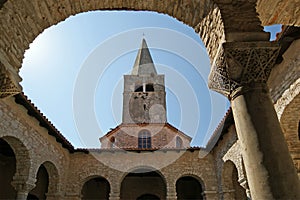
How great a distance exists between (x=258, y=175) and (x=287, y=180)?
28 centimetres

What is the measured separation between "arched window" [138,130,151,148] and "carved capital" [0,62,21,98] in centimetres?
1750

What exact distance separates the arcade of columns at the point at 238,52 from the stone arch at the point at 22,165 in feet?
19.1

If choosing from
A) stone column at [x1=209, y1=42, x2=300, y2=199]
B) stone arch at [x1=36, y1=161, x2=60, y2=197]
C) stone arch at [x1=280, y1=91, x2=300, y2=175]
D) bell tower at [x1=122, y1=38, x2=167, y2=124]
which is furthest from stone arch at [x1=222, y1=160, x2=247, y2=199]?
bell tower at [x1=122, y1=38, x2=167, y2=124]

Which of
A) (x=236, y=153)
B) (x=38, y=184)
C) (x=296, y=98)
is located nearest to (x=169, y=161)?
(x=236, y=153)

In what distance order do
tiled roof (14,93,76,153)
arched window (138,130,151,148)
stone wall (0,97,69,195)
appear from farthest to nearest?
1. arched window (138,130,151,148)
2. tiled roof (14,93,76,153)
3. stone wall (0,97,69,195)

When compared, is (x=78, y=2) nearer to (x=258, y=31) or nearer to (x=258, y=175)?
(x=258, y=31)

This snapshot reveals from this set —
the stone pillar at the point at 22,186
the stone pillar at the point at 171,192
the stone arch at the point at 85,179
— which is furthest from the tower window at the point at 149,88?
the stone pillar at the point at 22,186

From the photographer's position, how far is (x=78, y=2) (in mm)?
4363

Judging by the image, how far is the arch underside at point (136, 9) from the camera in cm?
357

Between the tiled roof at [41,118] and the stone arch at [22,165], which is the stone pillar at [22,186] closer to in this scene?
the stone arch at [22,165]

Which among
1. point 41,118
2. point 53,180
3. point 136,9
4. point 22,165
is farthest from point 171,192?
point 136,9

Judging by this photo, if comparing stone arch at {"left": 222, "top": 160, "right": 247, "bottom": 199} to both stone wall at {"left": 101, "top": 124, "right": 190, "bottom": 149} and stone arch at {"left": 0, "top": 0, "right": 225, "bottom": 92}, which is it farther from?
stone wall at {"left": 101, "top": 124, "right": 190, "bottom": 149}

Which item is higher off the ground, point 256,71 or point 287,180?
point 256,71

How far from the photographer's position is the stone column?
2568mm
